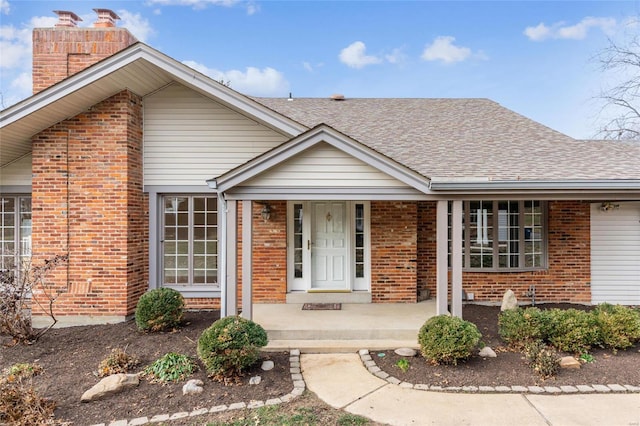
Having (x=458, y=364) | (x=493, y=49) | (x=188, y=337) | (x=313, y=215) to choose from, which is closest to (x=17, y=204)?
(x=188, y=337)

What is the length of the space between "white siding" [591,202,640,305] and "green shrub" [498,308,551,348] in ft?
12.6

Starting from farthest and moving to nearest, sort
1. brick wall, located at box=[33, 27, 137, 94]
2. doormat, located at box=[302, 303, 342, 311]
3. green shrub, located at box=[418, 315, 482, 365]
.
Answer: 1. brick wall, located at box=[33, 27, 137, 94]
2. doormat, located at box=[302, 303, 342, 311]
3. green shrub, located at box=[418, 315, 482, 365]

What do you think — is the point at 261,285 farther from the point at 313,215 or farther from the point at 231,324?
the point at 231,324

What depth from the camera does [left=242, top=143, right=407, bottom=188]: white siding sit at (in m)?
5.64

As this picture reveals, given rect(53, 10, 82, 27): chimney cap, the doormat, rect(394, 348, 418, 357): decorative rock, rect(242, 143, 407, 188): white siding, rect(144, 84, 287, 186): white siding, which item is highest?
rect(53, 10, 82, 27): chimney cap

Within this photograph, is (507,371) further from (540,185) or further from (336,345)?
(540,185)

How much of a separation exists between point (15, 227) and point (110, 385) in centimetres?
572

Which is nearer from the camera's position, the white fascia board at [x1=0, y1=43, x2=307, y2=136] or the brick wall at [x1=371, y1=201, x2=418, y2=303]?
the white fascia board at [x1=0, y1=43, x2=307, y2=136]

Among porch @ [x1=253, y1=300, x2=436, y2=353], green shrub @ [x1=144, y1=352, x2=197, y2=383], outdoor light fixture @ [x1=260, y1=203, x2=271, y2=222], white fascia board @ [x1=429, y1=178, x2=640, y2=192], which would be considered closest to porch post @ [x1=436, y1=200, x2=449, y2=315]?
white fascia board @ [x1=429, y1=178, x2=640, y2=192]

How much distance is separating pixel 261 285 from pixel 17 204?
557 cm

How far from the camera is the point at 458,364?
16.3 feet

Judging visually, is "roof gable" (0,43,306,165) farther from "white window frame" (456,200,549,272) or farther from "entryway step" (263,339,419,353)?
"white window frame" (456,200,549,272)

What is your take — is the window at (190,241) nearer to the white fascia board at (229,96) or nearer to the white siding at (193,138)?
the white siding at (193,138)

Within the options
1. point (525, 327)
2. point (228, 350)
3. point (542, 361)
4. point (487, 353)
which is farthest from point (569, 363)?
point (228, 350)
